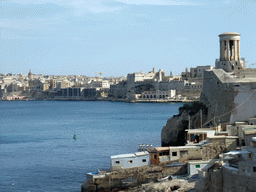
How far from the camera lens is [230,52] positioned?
22438mm

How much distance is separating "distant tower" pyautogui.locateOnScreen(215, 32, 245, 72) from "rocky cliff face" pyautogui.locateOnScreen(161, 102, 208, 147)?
214 centimetres

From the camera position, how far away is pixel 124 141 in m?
25.2

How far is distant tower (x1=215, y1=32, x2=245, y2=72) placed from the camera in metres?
22.2

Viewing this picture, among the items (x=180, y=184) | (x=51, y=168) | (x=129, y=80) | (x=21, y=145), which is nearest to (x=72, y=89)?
(x=129, y=80)

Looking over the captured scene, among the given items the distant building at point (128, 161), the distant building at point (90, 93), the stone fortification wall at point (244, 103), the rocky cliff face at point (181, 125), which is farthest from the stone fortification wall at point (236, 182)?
the distant building at point (90, 93)

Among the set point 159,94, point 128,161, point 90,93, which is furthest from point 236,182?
point 90,93

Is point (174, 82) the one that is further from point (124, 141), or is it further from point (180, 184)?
point (180, 184)

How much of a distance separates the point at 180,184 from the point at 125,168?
215 centimetres

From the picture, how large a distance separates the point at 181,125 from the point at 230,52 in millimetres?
4354

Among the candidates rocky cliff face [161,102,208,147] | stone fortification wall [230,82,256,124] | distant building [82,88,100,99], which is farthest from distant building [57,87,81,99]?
stone fortification wall [230,82,256,124]

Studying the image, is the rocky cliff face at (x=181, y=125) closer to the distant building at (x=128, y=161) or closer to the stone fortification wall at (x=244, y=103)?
the stone fortification wall at (x=244, y=103)

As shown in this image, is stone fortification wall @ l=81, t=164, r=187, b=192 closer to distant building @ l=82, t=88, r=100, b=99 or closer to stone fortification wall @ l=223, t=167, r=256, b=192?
stone fortification wall @ l=223, t=167, r=256, b=192

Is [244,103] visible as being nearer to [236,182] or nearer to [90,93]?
[236,182]

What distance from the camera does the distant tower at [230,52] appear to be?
72.8 feet
